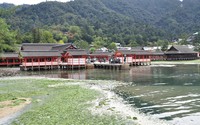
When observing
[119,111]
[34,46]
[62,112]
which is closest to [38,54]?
[34,46]

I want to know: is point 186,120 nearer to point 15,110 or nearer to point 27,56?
point 15,110

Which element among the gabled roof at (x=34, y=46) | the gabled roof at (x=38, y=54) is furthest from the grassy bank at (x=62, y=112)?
the gabled roof at (x=34, y=46)

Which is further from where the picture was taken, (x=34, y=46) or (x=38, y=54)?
(x=34, y=46)

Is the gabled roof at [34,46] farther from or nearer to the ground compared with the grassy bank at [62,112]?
farther from the ground

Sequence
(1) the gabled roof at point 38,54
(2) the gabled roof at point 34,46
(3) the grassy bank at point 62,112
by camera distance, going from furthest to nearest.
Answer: (2) the gabled roof at point 34,46, (1) the gabled roof at point 38,54, (3) the grassy bank at point 62,112

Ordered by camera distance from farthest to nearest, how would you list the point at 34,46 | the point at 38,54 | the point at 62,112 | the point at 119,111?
the point at 34,46, the point at 38,54, the point at 119,111, the point at 62,112

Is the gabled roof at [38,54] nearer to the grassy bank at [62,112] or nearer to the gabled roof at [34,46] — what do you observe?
the gabled roof at [34,46]

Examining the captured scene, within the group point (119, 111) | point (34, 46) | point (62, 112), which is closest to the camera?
point (62, 112)

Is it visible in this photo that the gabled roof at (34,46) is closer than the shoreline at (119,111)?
No

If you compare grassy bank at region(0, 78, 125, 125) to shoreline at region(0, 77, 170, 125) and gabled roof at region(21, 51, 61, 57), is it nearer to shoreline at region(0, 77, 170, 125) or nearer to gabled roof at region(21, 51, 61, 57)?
→ shoreline at region(0, 77, 170, 125)

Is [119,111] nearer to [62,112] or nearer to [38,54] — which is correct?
[62,112]

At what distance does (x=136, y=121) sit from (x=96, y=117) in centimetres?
225

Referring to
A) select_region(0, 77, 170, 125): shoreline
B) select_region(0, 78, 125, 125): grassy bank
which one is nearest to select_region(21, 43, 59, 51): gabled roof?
select_region(0, 78, 125, 125): grassy bank

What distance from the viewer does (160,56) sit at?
9350cm
